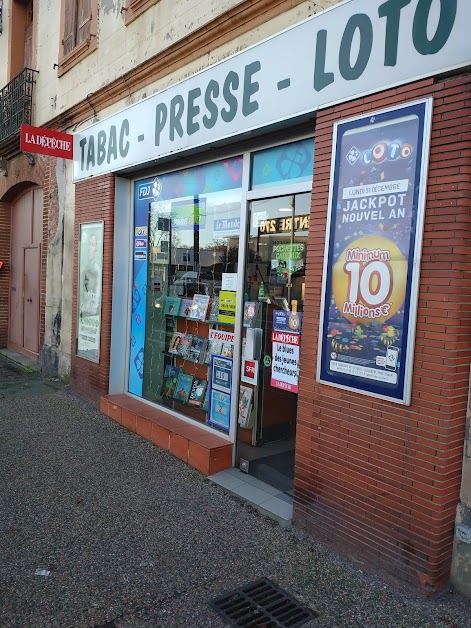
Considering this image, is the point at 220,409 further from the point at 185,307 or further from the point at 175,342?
the point at 185,307

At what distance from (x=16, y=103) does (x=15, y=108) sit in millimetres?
109

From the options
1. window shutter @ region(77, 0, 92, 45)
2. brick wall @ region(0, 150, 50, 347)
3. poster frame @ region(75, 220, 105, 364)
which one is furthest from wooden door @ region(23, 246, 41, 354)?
window shutter @ region(77, 0, 92, 45)

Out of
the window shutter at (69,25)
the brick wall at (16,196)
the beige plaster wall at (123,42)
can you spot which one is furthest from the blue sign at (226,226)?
the window shutter at (69,25)

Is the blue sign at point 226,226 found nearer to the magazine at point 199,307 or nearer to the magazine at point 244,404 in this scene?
the magazine at point 199,307

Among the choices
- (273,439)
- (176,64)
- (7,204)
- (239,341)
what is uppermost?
(176,64)

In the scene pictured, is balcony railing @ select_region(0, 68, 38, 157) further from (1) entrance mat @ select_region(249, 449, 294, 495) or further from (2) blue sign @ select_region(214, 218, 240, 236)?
(1) entrance mat @ select_region(249, 449, 294, 495)

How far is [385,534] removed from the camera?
10.6 ft

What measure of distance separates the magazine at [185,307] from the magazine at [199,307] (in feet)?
0.17

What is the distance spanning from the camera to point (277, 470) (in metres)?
4.57

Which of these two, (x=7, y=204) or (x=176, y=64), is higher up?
(x=176, y=64)

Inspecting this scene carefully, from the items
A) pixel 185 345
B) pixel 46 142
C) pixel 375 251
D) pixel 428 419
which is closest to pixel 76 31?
pixel 46 142

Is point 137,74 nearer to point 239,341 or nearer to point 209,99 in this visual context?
point 209,99

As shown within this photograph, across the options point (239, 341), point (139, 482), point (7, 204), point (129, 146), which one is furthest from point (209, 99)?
point (7, 204)

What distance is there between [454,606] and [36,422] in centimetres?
489
